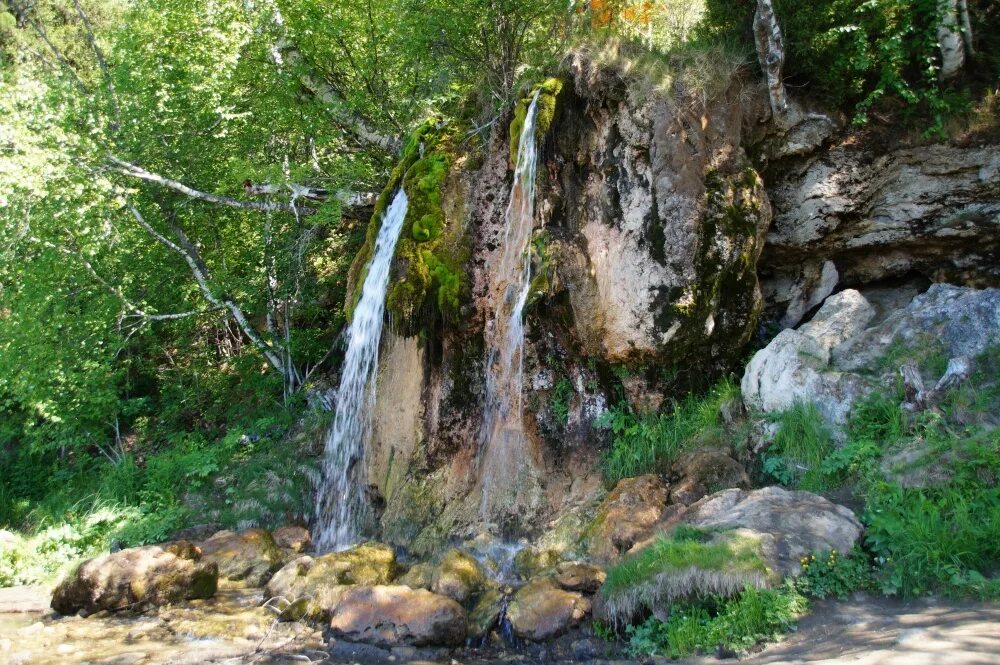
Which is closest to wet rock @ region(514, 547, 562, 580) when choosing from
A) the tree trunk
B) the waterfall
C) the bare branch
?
the waterfall

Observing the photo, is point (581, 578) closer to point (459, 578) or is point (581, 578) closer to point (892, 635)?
point (459, 578)

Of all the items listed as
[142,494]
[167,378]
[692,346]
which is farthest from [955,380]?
[167,378]

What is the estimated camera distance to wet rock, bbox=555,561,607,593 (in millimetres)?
5867

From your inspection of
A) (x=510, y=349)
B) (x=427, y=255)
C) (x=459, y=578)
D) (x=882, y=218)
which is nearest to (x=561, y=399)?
(x=510, y=349)

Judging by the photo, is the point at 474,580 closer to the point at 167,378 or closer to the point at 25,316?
the point at 25,316

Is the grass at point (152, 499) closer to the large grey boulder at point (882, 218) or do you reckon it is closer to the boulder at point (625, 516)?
the boulder at point (625, 516)

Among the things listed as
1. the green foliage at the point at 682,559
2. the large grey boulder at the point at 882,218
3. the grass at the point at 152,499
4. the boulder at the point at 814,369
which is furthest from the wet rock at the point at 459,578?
the large grey boulder at the point at 882,218

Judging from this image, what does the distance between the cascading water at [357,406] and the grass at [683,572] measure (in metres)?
4.42

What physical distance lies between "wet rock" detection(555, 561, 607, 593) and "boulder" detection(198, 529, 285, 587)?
136 inches

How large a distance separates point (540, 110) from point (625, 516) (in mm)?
4672

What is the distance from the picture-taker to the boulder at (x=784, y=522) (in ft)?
16.2

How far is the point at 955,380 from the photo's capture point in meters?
6.11

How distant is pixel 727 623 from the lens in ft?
15.0

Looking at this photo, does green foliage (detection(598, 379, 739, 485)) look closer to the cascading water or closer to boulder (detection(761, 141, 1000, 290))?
boulder (detection(761, 141, 1000, 290))
